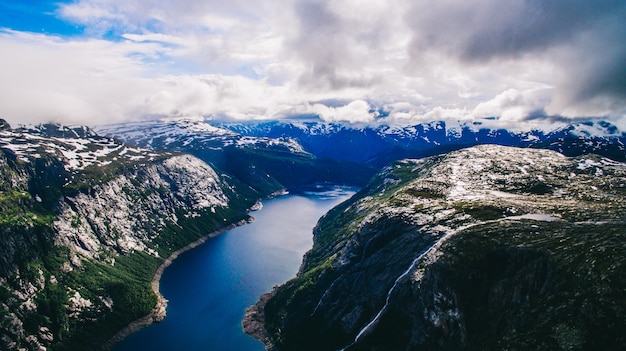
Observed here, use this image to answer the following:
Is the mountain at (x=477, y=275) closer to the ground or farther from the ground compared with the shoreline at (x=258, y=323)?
farther from the ground

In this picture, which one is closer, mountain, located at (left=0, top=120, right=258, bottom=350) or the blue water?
the blue water

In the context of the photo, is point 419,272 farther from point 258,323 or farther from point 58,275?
point 58,275

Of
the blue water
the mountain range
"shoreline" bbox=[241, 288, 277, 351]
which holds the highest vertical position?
the mountain range

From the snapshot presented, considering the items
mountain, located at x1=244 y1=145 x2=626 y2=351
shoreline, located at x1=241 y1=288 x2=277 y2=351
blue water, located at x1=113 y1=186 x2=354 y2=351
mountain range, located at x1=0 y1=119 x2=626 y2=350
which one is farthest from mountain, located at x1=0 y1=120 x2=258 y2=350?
mountain, located at x1=244 y1=145 x2=626 y2=351

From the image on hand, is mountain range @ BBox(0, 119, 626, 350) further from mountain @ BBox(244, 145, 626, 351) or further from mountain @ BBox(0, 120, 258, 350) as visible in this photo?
mountain @ BBox(0, 120, 258, 350)

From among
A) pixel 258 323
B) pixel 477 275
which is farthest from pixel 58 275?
pixel 477 275

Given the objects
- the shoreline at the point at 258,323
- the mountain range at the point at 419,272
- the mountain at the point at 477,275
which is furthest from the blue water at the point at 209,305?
the mountain at the point at 477,275

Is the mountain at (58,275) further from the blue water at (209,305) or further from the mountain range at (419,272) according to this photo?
the blue water at (209,305)

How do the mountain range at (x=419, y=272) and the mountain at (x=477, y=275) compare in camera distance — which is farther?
the mountain range at (x=419, y=272)
